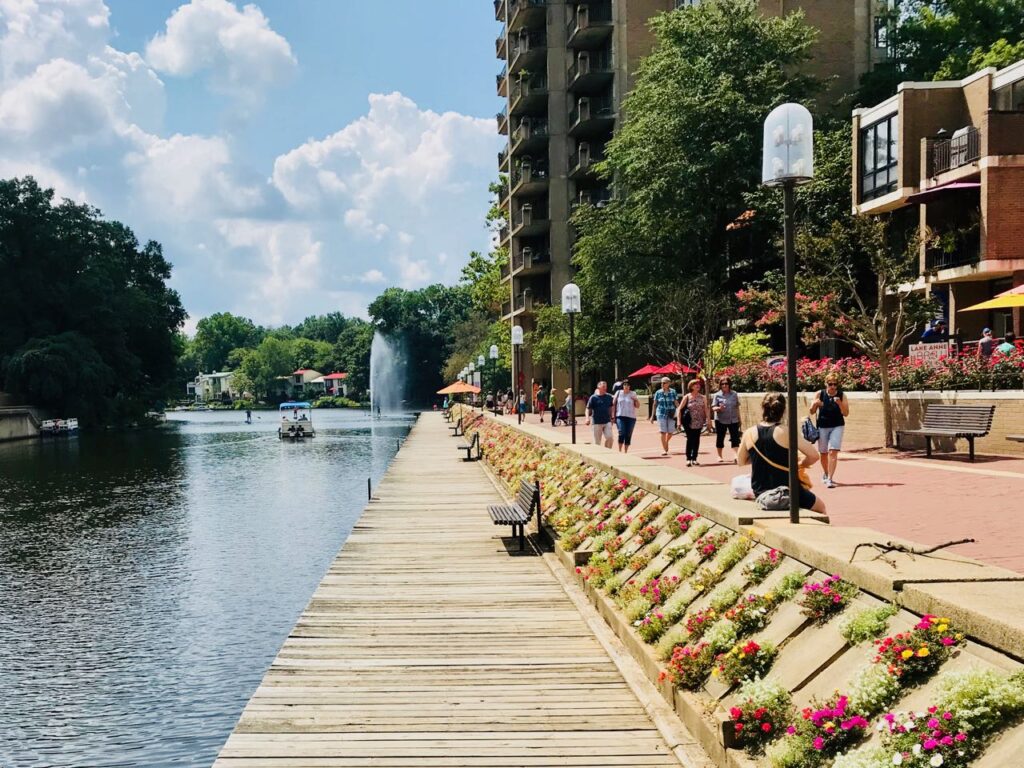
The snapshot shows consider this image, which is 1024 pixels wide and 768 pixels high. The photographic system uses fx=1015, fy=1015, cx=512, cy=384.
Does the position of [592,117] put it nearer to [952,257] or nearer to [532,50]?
[532,50]

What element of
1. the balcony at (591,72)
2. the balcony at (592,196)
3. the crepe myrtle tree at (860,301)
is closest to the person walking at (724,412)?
the crepe myrtle tree at (860,301)

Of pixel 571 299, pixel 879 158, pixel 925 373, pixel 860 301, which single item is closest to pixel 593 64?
pixel 879 158

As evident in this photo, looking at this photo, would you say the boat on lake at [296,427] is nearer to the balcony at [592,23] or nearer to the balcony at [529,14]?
the balcony at [529,14]

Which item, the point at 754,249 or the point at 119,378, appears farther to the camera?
the point at 119,378

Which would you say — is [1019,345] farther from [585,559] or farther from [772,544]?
[772,544]

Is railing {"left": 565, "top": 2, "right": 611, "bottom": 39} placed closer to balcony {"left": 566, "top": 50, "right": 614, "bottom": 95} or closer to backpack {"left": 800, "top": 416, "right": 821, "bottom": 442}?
balcony {"left": 566, "top": 50, "right": 614, "bottom": 95}

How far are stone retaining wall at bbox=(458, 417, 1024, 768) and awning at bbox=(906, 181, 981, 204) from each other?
917 inches

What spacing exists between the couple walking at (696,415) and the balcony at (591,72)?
3821 cm

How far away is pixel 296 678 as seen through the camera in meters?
9.15

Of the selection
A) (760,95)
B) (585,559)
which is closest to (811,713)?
(585,559)

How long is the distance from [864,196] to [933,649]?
3748 cm

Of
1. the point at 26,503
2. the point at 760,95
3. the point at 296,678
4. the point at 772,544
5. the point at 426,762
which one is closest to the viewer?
the point at 426,762

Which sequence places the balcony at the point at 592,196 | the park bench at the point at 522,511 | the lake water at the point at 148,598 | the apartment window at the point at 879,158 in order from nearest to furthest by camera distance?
the lake water at the point at 148,598 → the park bench at the point at 522,511 → the apartment window at the point at 879,158 → the balcony at the point at 592,196

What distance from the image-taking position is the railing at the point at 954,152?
33750 mm
